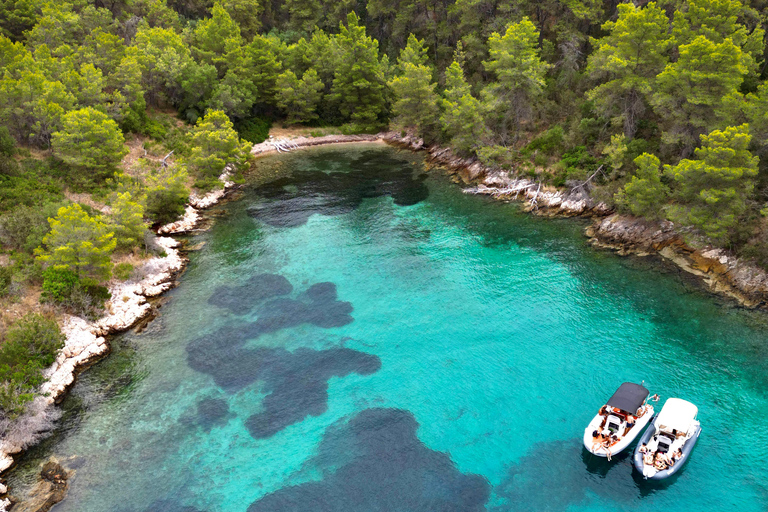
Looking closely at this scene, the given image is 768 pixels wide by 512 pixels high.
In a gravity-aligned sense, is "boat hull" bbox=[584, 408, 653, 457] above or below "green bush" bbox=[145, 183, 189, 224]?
below

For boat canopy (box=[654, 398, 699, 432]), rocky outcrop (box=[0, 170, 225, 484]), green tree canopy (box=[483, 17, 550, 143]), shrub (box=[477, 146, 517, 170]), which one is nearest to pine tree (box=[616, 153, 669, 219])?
shrub (box=[477, 146, 517, 170])

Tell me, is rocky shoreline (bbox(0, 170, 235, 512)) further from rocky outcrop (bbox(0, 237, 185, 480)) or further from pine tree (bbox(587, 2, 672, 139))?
pine tree (bbox(587, 2, 672, 139))

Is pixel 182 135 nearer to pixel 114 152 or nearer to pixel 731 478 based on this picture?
pixel 114 152

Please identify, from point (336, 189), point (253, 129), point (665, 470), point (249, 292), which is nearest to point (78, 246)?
point (249, 292)

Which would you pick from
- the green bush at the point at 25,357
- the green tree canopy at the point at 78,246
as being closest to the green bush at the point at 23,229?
the green tree canopy at the point at 78,246

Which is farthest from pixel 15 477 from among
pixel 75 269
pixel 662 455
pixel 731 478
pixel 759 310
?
pixel 759 310

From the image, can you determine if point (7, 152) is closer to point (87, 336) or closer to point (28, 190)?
point (28, 190)

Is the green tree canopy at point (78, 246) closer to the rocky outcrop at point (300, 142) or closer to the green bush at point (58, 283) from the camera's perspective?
the green bush at point (58, 283)
